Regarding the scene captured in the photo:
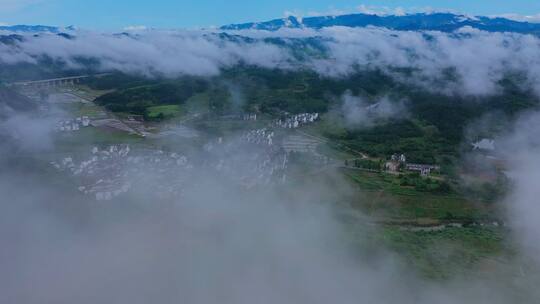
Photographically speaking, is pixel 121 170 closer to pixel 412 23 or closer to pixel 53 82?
pixel 53 82

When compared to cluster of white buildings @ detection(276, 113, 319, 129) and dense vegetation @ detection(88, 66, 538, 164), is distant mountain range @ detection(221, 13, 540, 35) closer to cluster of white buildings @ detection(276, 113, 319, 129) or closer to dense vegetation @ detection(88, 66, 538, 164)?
dense vegetation @ detection(88, 66, 538, 164)

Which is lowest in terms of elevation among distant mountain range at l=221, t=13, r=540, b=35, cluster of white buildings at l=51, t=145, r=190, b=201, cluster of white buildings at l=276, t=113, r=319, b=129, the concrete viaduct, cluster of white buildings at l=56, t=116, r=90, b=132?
cluster of white buildings at l=51, t=145, r=190, b=201

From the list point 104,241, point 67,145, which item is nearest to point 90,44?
point 67,145

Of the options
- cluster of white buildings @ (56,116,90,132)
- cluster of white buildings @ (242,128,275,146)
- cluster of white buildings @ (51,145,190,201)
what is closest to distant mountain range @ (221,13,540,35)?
cluster of white buildings @ (242,128,275,146)

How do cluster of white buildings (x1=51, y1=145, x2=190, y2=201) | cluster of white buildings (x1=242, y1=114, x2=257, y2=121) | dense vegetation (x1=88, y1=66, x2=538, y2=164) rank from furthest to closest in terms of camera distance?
cluster of white buildings (x1=242, y1=114, x2=257, y2=121) → dense vegetation (x1=88, y1=66, x2=538, y2=164) → cluster of white buildings (x1=51, y1=145, x2=190, y2=201)

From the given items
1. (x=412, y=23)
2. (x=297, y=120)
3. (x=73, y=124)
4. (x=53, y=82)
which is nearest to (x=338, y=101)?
(x=297, y=120)

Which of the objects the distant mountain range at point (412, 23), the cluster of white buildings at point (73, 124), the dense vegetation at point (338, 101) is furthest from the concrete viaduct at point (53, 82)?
the distant mountain range at point (412, 23)

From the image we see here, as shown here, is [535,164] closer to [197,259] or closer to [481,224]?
[481,224]
